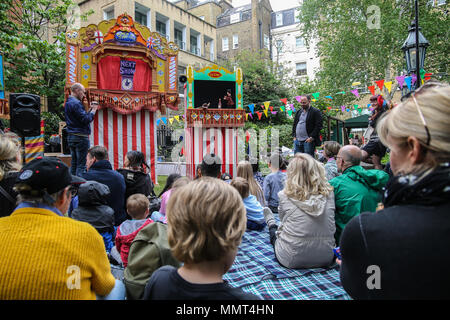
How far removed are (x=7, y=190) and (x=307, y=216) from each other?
2.53 metres

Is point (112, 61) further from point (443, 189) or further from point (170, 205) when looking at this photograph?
point (443, 189)

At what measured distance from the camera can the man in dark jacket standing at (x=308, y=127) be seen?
19.2ft

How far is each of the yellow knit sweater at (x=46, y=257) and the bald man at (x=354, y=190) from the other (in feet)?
7.44

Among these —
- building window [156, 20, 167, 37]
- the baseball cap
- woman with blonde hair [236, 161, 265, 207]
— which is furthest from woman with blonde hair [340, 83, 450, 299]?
building window [156, 20, 167, 37]

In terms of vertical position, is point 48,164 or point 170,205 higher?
point 48,164

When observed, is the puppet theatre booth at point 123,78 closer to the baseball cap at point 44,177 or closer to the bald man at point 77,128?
the bald man at point 77,128

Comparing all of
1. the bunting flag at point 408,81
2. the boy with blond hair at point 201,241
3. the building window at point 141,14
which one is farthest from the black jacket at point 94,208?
the building window at point 141,14

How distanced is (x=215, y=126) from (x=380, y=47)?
34.4 feet

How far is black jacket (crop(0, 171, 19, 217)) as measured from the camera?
2.29 meters

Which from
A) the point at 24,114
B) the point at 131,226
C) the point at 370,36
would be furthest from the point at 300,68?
the point at 131,226

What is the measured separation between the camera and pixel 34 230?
124cm

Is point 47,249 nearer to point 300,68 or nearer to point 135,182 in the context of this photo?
point 135,182

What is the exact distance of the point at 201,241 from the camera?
40.7 inches
